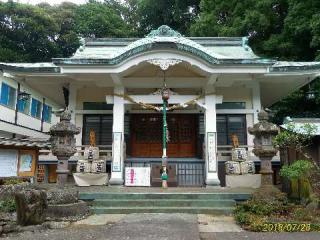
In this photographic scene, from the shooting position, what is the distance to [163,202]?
9.10 meters

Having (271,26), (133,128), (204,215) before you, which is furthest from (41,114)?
(204,215)

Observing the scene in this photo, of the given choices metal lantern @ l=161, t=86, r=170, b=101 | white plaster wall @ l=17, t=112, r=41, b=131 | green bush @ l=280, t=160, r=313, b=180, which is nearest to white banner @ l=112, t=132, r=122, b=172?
metal lantern @ l=161, t=86, r=170, b=101

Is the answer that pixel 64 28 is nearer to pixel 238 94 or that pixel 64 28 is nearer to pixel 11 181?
pixel 238 94

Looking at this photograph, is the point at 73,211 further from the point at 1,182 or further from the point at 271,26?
the point at 271,26

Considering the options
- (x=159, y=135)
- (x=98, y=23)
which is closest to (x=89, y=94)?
(x=159, y=135)

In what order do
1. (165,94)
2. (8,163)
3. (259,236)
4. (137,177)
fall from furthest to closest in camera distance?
(165,94) → (137,177) → (8,163) → (259,236)

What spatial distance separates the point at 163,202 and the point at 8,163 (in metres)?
5.16

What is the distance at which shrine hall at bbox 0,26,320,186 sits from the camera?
466 inches

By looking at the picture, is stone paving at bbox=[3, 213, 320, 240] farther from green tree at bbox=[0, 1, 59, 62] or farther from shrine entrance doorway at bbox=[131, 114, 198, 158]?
green tree at bbox=[0, 1, 59, 62]

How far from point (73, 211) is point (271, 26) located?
20.0 meters

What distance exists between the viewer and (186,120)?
47.5ft

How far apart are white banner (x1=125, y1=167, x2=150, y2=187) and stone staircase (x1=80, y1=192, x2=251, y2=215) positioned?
2163 millimetres

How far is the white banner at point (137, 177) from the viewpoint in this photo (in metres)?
11.7

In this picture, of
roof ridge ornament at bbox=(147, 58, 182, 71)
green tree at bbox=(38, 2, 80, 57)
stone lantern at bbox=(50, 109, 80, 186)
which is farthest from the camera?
green tree at bbox=(38, 2, 80, 57)
